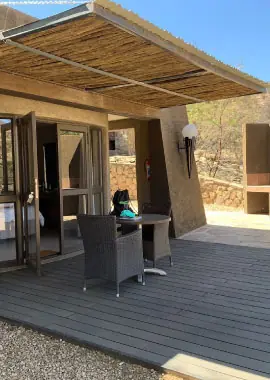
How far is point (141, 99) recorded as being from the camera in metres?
6.63

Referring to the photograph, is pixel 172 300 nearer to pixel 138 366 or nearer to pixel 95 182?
pixel 138 366

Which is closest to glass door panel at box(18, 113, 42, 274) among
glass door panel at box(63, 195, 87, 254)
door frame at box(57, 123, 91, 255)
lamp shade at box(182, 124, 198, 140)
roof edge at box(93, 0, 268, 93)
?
door frame at box(57, 123, 91, 255)

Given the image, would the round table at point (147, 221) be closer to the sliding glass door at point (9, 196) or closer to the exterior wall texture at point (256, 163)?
the sliding glass door at point (9, 196)

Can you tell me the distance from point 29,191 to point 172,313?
2702 mm

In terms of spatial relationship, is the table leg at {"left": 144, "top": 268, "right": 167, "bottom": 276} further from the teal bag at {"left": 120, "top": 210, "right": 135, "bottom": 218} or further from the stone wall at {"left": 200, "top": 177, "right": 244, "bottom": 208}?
the stone wall at {"left": 200, "top": 177, "right": 244, "bottom": 208}

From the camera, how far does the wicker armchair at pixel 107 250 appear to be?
4043 mm

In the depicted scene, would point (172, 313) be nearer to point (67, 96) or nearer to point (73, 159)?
point (73, 159)

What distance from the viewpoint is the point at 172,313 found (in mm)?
3561

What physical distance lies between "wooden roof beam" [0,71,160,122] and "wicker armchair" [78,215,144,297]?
1.99m

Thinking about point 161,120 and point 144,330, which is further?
point 161,120

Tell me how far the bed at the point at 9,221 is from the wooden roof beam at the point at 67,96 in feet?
5.11

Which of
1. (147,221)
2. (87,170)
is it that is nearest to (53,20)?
(147,221)

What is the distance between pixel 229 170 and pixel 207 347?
44.5ft

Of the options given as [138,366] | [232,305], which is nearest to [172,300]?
[232,305]
